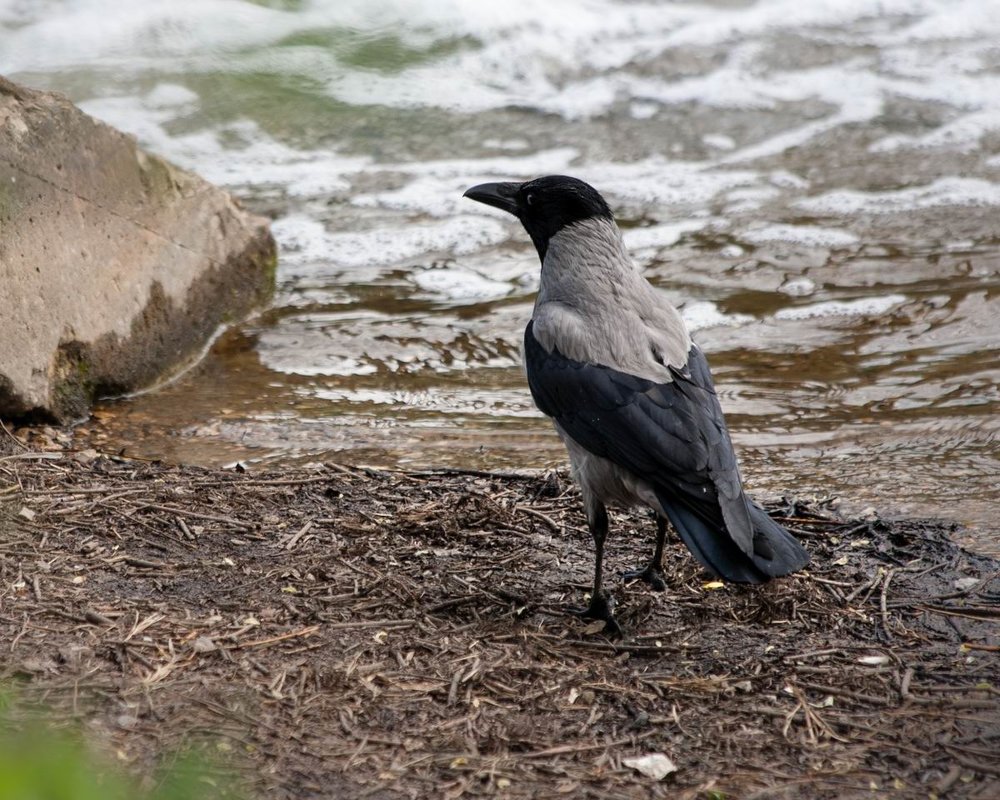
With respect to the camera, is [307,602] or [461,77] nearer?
[307,602]

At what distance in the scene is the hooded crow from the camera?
3957 mm

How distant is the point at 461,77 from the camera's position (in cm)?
1432

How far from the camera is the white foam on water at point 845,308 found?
8.01 metres

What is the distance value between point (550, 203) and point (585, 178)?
21.0 ft

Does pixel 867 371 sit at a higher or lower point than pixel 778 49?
lower

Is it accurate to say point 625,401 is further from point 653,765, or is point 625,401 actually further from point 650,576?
point 653,765

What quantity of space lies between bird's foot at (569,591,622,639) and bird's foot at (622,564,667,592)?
0.33 m

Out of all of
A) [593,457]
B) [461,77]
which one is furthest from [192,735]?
[461,77]

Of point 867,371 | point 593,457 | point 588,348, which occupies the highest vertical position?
point 588,348

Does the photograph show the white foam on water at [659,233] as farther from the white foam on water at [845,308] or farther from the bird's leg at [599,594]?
the bird's leg at [599,594]

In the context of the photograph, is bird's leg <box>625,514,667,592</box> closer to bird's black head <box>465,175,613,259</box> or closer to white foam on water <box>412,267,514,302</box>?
bird's black head <box>465,175,613,259</box>

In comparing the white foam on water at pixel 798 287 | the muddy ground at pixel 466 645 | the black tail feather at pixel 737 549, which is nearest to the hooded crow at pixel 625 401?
the black tail feather at pixel 737 549

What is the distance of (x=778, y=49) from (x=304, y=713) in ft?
42.7

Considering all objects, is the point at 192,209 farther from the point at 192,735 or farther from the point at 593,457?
the point at 192,735
